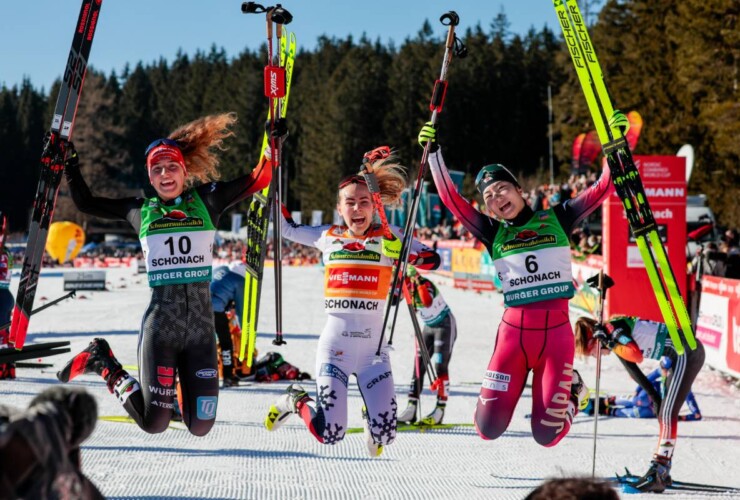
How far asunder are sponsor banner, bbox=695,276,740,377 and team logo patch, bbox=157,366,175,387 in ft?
25.4

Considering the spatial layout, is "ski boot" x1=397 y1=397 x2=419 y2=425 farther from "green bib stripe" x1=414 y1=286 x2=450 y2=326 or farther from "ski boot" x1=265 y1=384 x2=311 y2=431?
"ski boot" x1=265 y1=384 x2=311 y2=431

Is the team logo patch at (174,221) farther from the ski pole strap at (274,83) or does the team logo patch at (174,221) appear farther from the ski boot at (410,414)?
the ski boot at (410,414)

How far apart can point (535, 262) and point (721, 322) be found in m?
6.80

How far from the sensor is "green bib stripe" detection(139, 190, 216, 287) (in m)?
4.99

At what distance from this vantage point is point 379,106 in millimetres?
74188

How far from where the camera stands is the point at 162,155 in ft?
17.3

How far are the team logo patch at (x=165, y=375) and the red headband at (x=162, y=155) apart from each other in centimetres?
127

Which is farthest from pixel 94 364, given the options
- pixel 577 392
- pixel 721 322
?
pixel 721 322

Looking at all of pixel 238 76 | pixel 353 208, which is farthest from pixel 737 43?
pixel 238 76

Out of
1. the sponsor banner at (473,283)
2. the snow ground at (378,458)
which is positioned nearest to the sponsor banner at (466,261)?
the sponsor banner at (473,283)

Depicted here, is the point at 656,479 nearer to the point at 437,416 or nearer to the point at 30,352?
the point at 437,416

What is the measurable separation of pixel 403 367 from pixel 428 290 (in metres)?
3.78

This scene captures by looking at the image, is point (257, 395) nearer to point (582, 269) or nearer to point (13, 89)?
point (582, 269)

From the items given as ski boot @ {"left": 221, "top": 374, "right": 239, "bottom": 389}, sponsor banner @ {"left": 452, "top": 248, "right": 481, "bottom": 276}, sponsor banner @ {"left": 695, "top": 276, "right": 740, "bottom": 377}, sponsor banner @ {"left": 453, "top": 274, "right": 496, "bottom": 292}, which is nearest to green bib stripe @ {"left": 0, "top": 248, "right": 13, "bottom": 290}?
ski boot @ {"left": 221, "top": 374, "right": 239, "bottom": 389}
